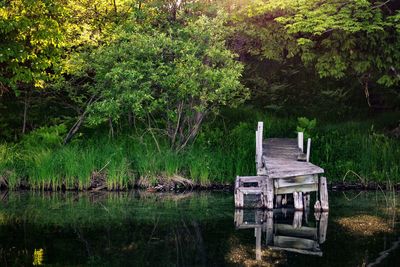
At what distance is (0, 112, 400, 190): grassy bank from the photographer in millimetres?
17469

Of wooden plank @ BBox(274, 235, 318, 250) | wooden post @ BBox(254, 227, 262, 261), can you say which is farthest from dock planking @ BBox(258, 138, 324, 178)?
wooden plank @ BBox(274, 235, 318, 250)

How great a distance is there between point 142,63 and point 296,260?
27.4 feet

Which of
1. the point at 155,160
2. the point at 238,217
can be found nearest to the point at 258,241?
the point at 238,217

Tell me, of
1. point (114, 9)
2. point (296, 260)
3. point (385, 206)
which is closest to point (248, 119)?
point (114, 9)

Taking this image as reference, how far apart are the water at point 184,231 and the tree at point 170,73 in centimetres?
269

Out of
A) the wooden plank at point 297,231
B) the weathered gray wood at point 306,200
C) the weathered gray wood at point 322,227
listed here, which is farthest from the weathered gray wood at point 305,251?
the weathered gray wood at point 306,200

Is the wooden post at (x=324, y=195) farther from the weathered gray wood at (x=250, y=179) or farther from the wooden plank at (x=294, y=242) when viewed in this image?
the wooden plank at (x=294, y=242)

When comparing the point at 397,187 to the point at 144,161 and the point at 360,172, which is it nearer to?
the point at 360,172

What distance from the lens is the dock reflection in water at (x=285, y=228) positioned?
11.7m

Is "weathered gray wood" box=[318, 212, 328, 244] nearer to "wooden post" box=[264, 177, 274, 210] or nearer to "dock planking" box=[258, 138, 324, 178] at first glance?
"dock planking" box=[258, 138, 324, 178]

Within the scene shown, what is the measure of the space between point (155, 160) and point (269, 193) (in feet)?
13.9

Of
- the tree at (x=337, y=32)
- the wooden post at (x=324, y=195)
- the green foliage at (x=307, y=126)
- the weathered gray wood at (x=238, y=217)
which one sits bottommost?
the weathered gray wood at (x=238, y=217)

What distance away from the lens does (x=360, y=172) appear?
710 inches

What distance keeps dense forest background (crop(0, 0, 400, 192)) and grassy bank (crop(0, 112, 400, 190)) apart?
0.11 ft
